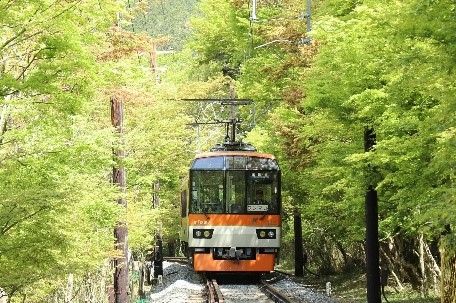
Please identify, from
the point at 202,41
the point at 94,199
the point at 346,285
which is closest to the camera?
the point at 94,199

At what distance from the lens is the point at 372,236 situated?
53.8 feet

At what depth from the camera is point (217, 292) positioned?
17.6 m

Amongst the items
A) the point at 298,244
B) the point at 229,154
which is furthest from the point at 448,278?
the point at 298,244

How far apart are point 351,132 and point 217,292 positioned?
4.76 meters

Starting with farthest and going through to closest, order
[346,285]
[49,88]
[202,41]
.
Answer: [202,41], [346,285], [49,88]

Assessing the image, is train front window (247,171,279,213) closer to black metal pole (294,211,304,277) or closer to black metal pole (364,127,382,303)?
black metal pole (364,127,382,303)

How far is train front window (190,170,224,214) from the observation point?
2130cm

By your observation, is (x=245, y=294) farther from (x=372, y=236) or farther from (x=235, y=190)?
(x=372, y=236)

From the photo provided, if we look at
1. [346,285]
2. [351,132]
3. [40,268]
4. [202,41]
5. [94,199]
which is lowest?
[346,285]

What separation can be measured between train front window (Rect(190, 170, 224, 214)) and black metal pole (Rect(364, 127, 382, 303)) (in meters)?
5.76

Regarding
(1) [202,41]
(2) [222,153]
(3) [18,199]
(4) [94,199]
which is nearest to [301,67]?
(2) [222,153]

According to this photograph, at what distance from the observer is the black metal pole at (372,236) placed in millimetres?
15586

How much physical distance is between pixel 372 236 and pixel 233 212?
573cm

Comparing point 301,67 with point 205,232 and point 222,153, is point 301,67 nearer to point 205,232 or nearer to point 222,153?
point 222,153
